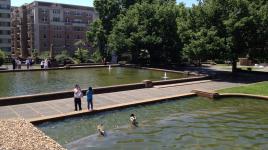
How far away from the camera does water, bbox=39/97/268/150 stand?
54.9 ft

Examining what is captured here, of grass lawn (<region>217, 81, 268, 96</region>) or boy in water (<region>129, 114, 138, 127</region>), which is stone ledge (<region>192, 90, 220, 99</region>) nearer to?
grass lawn (<region>217, 81, 268, 96</region>)

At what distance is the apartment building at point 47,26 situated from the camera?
118688 mm

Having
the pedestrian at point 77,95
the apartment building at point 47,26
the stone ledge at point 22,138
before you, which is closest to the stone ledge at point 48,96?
the pedestrian at point 77,95

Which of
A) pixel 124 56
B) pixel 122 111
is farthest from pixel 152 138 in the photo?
pixel 124 56

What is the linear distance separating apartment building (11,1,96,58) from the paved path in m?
90.5

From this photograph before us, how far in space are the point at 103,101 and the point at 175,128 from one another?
7.85 meters

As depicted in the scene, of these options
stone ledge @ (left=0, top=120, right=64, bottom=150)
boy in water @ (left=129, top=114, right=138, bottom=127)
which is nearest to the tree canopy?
boy in water @ (left=129, top=114, right=138, bottom=127)

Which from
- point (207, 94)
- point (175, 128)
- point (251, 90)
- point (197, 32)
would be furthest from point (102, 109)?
point (197, 32)

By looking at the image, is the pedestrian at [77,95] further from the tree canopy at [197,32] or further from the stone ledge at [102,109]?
the tree canopy at [197,32]

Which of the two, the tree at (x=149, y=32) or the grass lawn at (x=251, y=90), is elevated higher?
the tree at (x=149, y=32)

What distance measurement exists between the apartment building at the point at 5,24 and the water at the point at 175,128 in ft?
286

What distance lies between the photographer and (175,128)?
19.5 meters

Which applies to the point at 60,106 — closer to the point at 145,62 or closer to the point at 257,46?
the point at 257,46

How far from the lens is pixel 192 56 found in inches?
1722
